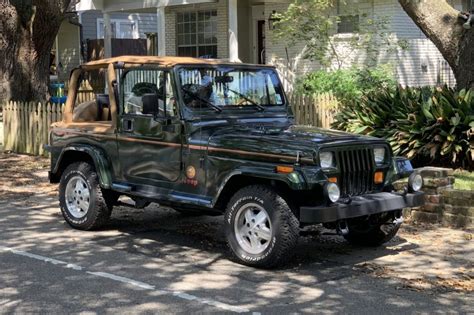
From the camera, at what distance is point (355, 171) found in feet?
21.7

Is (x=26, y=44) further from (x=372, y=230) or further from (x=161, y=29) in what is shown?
(x=372, y=230)

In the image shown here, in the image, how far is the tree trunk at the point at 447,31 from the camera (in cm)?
1073

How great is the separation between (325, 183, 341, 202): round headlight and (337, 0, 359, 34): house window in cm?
1246

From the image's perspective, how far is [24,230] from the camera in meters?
8.21

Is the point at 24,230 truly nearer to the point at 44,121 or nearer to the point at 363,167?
the point at 363,167

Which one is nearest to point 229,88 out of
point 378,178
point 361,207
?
point 378,178

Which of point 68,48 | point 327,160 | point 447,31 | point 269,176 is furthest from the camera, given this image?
point 68,48

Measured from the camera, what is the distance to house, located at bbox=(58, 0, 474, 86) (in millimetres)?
18203

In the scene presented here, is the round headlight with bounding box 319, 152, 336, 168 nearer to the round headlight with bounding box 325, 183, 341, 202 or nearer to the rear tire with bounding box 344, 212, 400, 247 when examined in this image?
the round headlight with bounding box 325, 183, 341, 202

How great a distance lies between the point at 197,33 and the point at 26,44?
864 centimetres

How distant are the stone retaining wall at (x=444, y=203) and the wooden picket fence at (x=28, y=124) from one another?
27.5 feet

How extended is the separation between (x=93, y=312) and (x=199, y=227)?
324 cm

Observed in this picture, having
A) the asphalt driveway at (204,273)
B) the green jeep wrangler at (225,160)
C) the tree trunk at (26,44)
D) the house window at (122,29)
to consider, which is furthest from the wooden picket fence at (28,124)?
the house window at (122,29)

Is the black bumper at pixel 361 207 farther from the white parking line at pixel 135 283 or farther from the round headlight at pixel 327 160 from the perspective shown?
the white parking line at pixel 135 283
